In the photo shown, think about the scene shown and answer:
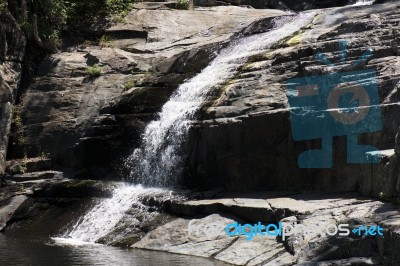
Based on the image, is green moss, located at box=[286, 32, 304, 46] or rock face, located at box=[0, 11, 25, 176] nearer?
green moss, located at box=[286, 32, 304, 46]

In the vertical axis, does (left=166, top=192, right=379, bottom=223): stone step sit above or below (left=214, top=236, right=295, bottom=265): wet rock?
above

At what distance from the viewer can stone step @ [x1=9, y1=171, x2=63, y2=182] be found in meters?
17.3

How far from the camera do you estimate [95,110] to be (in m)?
19.0

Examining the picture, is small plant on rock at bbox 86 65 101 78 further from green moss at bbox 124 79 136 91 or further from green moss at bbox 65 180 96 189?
green moss at bbox 65 180 96 189

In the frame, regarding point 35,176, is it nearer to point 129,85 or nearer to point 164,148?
point 164,148

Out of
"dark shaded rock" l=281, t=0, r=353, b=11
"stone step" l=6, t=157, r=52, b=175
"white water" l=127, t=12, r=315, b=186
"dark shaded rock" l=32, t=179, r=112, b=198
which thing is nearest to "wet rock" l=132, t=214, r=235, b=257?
"white water" l=127, t=12, r=315, b=186

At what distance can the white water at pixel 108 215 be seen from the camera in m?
14.3

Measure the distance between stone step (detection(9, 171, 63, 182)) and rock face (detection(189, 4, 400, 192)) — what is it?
14.0 feet

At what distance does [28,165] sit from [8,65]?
3574 millimetres

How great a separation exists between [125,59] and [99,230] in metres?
8.19

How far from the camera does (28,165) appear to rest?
1800cm

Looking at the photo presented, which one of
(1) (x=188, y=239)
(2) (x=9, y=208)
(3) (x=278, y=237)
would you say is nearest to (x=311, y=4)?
(2) (x=9, y=208)

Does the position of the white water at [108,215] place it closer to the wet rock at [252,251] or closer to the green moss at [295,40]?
the wet rock at [252,251]

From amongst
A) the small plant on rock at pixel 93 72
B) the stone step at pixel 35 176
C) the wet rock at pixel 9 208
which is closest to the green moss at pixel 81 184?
the wet rock at pixel 9 208
